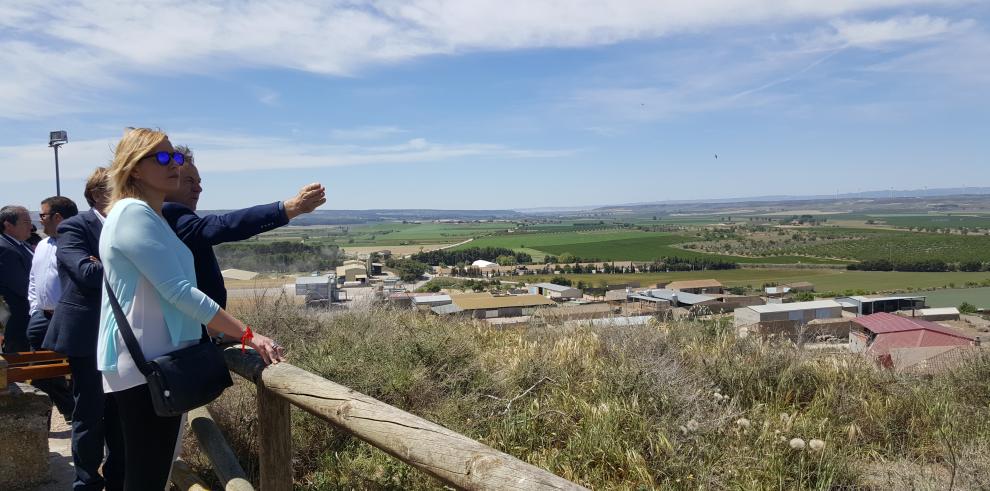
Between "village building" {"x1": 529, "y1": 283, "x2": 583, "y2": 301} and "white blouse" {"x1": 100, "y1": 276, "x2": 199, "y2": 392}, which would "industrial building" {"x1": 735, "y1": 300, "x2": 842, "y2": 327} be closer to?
"white blouse" {"x1": 100, "y1": 276, "x2": 199, "y2": 392}

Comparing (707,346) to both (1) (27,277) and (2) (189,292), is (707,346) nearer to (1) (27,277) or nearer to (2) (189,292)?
(2) (189,292)

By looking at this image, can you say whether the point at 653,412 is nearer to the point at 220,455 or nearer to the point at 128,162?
the point at 220,455

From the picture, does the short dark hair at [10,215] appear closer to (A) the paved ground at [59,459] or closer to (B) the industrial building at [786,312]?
(A) the paved ground at [59,459]

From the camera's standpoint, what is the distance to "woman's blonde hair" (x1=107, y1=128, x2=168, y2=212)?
1.99 metres

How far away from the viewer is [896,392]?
4359 mm

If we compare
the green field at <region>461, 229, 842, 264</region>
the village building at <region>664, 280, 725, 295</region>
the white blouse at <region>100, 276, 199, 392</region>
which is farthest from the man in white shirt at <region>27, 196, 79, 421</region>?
the green field at <region>461, 229, 842, 264</region>

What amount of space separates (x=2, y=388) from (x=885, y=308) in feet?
104

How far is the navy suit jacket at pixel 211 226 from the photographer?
89.6 inches

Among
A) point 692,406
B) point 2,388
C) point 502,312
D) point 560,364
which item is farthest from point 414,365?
point 502,312

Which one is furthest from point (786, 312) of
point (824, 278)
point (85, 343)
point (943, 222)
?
point (943, 222)

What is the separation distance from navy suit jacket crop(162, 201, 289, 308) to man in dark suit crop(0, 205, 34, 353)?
2583 millimetres

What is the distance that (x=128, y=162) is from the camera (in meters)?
2.00

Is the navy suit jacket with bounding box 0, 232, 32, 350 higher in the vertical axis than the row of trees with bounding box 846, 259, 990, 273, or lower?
higher

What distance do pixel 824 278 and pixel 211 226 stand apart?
69611mm
